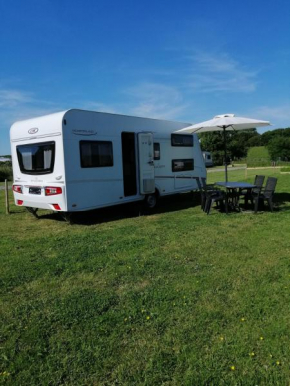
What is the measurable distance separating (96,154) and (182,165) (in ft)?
12.5

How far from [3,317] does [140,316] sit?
1.43m

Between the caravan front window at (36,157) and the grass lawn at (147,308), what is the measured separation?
1882mm

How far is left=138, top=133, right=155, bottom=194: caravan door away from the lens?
356 inches

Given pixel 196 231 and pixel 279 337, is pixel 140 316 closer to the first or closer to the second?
pixel 279 337

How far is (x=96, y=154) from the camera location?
25.7 feet

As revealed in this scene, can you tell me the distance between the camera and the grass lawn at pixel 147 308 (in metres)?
2.50

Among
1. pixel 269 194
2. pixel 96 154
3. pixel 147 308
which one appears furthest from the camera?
pixel 269 194

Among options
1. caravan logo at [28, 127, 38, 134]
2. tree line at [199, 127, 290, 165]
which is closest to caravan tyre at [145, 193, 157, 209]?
caravan logo at [28, 127, 38, 134]

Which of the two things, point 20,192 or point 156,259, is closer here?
point 156,259

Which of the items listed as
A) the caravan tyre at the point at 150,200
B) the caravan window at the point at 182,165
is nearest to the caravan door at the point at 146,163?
the caravan tyre at the point at 150,200

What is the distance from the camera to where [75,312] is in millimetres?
3350

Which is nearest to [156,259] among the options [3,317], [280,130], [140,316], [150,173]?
[140,316]

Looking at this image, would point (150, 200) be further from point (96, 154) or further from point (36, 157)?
point (36, 157)

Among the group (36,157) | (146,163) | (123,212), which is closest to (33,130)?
(36,157)
